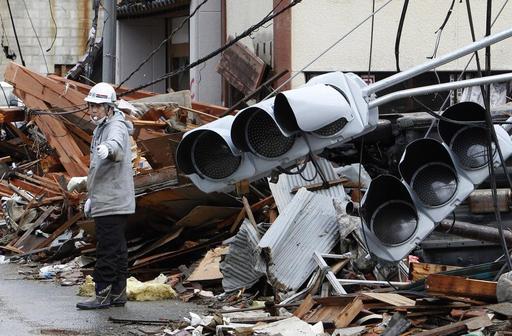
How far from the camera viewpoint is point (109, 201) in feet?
33.3

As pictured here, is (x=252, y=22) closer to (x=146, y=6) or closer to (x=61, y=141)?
(x=61, y=141)

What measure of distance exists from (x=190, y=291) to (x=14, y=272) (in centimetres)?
303

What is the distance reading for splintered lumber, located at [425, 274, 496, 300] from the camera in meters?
8.21

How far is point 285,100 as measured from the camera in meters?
6.55

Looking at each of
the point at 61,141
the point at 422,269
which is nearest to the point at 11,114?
the point at 61,141

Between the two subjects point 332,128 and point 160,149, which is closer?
point 332,128

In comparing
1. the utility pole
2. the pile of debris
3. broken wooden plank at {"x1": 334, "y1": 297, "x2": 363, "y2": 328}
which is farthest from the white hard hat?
the utility pole

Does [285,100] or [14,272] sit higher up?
[285,100]

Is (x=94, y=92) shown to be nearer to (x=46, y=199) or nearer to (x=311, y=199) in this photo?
(x=311, y=199)

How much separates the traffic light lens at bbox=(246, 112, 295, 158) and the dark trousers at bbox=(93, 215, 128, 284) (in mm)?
3649

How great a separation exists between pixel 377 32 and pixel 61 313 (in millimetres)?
8517

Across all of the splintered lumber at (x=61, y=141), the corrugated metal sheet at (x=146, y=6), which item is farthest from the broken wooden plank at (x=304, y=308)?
the corrugated metal sheet at (x=146, y=6)

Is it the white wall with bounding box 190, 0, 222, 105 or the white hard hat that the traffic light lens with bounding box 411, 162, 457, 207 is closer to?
the white hard hat

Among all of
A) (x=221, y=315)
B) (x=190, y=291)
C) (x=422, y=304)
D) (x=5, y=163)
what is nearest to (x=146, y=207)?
(x=190, y=291)
